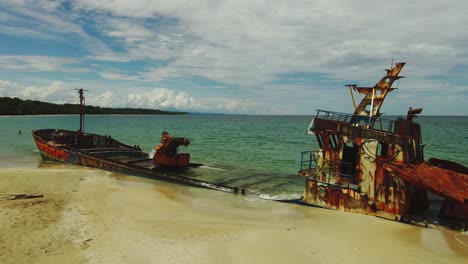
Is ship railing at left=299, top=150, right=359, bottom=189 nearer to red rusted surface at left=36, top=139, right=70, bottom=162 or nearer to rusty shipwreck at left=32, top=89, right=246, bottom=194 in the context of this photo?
rusty shipwreck at left=32, top=89, right=246, bottom=194

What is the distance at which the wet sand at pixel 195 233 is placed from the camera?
9562 millimetres

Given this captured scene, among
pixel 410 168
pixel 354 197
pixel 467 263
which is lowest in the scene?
pixel 467 263

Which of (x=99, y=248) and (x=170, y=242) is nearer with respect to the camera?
(x=99, y=248)

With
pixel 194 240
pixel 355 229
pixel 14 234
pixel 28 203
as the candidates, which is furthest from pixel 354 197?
pixel 28 203

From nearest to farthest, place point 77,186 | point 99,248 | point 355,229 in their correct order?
point 99,248 → point 355,229 → point 77,186

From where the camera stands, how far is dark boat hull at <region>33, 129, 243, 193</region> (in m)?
20.6

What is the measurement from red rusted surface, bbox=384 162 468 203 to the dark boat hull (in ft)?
27.4

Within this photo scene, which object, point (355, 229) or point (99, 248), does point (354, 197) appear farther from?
point (99, 248)

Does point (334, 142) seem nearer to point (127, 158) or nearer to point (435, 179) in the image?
point (435, 179)

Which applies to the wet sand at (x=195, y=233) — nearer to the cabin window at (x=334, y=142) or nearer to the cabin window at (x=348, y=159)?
the cabin window at (x=348, y=159)

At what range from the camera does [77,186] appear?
18.1 m

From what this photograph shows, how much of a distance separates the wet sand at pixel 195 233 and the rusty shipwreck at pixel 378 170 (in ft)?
2.36

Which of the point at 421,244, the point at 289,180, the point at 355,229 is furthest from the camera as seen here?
the point at 289,180

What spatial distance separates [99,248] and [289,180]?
48.1 feet
